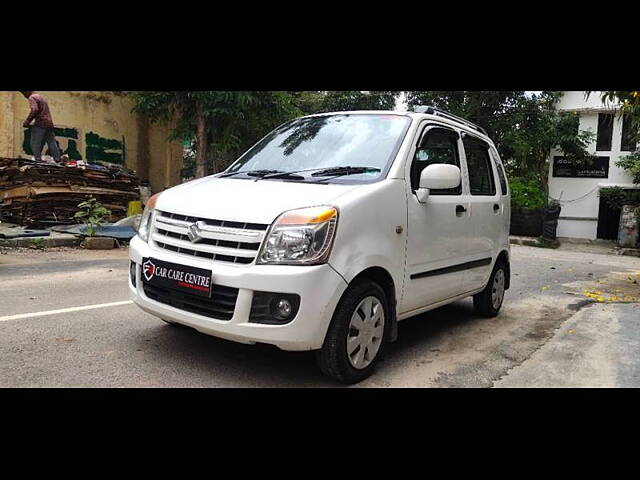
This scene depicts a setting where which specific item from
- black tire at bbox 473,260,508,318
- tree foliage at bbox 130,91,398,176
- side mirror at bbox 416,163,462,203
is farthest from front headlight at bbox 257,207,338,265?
tree foliage at bbox 130,91,398,176

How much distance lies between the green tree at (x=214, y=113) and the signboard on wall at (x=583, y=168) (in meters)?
13.0

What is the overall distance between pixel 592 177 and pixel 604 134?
1831 mm

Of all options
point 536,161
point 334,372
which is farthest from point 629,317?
point 536,161

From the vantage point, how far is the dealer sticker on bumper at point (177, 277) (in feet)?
10.8

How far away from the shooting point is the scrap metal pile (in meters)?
11.0

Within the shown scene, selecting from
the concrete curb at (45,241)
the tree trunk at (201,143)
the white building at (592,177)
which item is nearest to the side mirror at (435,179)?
the concrete curb at (45,241)

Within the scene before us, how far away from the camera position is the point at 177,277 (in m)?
3.43

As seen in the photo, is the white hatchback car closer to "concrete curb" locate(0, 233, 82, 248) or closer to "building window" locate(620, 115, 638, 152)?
"concrete curb" locate(0, 233, 82, 248)

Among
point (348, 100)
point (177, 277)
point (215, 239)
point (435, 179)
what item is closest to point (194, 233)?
point (215, 239)

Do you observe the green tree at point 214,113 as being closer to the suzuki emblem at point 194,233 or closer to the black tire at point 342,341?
the suzuki emblem at point 194,233

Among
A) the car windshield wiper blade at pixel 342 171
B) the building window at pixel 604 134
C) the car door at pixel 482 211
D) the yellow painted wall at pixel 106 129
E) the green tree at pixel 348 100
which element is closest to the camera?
the car windshield wiper blade at pixel 342 171

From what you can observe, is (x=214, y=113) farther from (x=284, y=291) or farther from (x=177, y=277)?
(x=284, y=291)

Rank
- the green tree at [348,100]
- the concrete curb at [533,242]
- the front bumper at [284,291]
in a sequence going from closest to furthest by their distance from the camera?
the front bumper at [284,291] < the concrete curb at [533,242] < the green tree at [348,100]

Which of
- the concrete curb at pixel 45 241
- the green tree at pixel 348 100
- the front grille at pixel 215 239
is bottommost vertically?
the concrete curb at pixel 45 241
